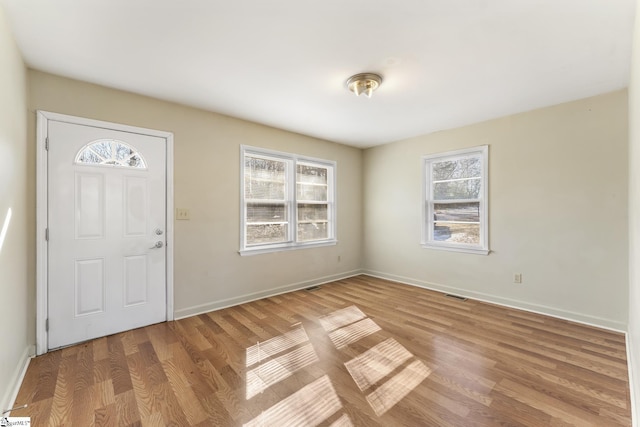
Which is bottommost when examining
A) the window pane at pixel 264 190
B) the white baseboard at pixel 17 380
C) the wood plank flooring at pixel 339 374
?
the wood plank flooring at pixel 339 374

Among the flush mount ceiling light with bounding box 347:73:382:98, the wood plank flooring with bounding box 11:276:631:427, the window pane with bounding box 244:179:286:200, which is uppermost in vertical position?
the flush mount ceiling light with bounding box 347:73:382:98

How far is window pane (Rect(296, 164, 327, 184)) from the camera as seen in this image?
4.54m

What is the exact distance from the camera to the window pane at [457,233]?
13.1 ft

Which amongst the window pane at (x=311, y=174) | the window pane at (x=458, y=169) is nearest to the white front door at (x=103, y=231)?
the window pane at (x=311, y=174)

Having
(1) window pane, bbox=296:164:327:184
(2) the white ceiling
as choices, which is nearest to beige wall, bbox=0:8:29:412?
(2) the white ceiling

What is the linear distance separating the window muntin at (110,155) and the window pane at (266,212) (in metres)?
1.41

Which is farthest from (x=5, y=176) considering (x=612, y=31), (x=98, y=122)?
(x=612, y=31)

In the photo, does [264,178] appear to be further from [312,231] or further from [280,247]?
[312,231]

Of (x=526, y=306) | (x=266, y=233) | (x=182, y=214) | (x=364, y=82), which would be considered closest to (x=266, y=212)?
(x=266, y=233)

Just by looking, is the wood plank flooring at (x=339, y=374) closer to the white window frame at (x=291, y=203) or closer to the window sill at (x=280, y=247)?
the window sill at (x=280, y=247)

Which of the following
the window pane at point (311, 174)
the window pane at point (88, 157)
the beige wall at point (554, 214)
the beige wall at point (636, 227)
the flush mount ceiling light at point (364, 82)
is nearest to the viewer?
the beige wall at point (636, 227)

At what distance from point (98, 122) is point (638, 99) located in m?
4.18

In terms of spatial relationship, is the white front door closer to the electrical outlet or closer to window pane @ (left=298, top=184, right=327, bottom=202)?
the electrical outlet

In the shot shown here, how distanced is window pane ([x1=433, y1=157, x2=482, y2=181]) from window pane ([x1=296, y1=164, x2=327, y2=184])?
1829 mm
